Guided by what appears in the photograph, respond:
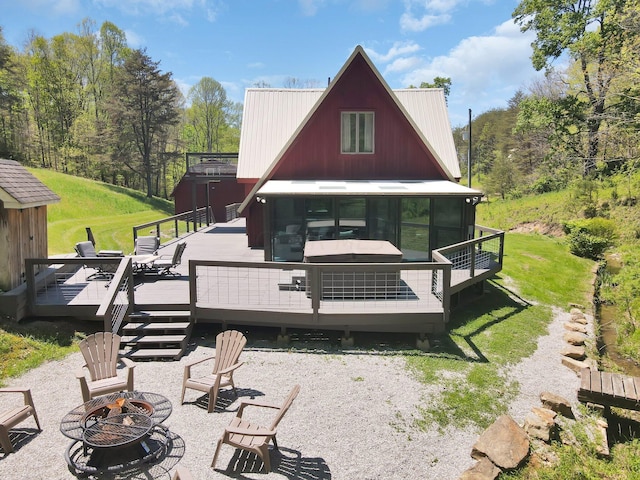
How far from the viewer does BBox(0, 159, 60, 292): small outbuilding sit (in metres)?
8.88

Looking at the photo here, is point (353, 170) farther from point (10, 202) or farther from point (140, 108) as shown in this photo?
point (140, 108)

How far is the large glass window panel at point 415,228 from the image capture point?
41.6ft

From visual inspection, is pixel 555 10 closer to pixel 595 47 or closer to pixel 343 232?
pixel 595 47

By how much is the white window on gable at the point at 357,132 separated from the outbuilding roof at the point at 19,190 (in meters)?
9.09

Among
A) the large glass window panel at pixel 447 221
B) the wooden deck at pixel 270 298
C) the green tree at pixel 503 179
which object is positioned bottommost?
the wooden deck at pixel 270 298

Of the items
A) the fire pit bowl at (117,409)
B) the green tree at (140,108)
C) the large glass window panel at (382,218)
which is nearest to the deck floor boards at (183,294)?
the large glass window panel at (382,218)

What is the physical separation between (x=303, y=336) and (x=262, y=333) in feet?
3.05

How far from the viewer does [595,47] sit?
77.5 ft

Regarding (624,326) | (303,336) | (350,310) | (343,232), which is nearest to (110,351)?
(303,336)

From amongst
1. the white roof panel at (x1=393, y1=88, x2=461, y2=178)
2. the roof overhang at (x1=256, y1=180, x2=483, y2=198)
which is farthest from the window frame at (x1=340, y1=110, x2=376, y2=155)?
the white roof panel at (x1=393, y1=88, x2=461, y2=178)


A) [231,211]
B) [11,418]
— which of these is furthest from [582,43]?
[11,418]

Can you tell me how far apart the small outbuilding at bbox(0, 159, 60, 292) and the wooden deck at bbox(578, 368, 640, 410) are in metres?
11.2

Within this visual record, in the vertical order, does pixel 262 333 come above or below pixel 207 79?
below

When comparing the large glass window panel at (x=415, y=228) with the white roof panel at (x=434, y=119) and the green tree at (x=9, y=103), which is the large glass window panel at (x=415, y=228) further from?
the green tree at (x=9, y=103)
